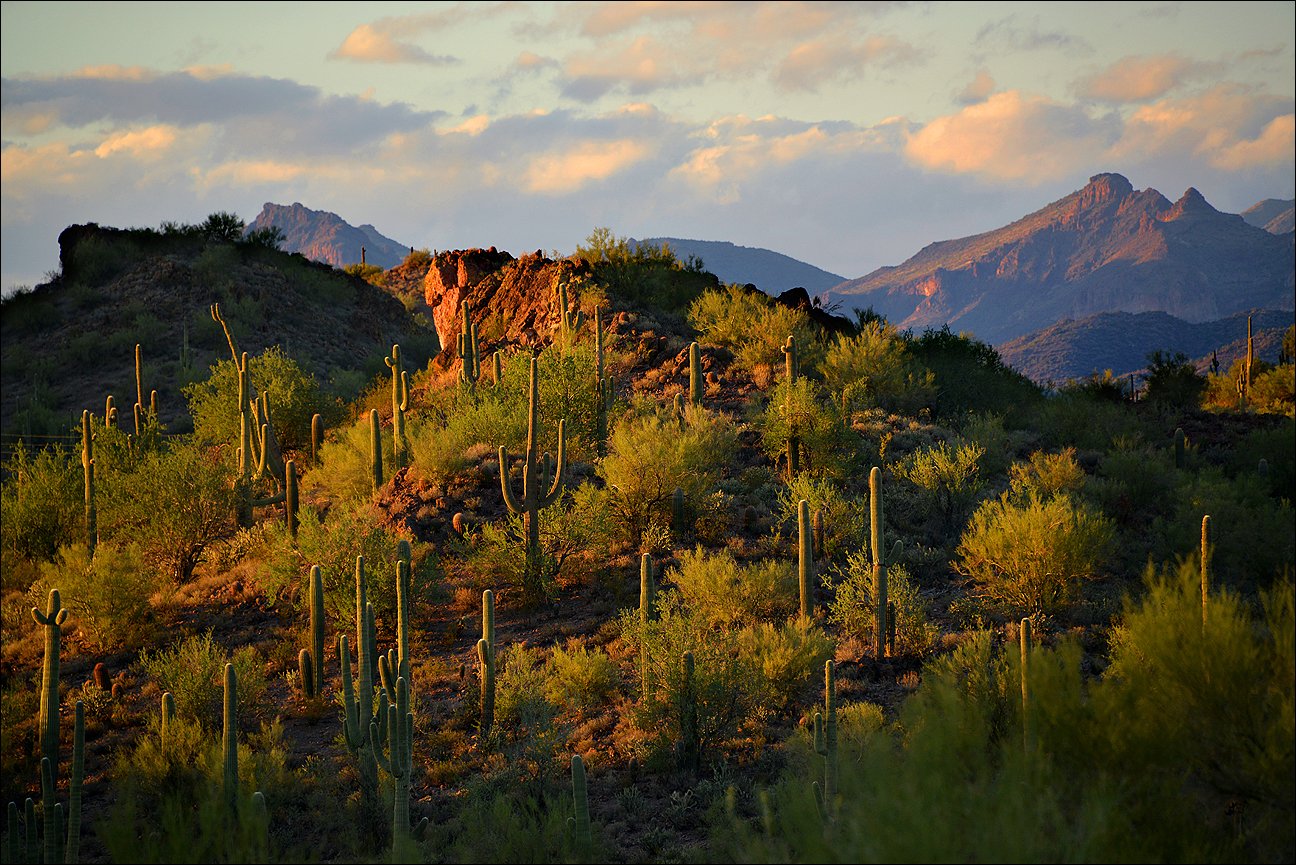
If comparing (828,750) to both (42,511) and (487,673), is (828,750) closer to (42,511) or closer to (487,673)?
(487,673)

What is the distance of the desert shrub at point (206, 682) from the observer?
1609cm

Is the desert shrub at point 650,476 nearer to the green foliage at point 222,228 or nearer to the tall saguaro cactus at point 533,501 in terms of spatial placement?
the tall saguaro cactus at point 533,501

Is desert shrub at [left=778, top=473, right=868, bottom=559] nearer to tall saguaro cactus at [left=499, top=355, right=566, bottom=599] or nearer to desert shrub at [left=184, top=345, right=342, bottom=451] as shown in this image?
tall saguaro cactus at [left=499, top=355, right=566, bottom=599]

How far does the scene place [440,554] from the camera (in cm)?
2144

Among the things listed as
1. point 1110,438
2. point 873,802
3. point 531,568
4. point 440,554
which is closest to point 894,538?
point 531,568

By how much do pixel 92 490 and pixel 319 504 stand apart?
455 centimetres

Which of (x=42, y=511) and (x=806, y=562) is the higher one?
(x=42, y=511)

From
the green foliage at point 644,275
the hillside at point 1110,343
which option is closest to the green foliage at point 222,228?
the green foliage at point 644,275

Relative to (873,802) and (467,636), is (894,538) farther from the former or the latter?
(873,802)

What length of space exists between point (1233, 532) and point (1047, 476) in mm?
3524

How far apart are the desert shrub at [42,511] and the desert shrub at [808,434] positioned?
1503 cm

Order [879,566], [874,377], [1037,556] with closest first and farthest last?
[879,566] < [1037,556] < [874,377]

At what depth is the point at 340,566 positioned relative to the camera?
64.0ft

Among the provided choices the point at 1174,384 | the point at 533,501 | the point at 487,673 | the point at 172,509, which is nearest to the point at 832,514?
the point at 533,501
